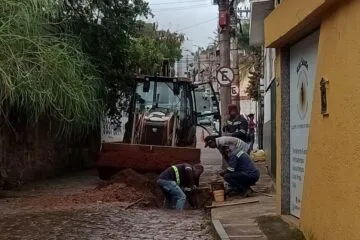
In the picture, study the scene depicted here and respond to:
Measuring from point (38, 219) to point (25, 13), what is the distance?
3.72 metres

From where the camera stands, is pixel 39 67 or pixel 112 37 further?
pixel 112 37

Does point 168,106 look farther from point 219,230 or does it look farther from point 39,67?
point 219,230

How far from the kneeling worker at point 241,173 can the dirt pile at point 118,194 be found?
1.87 metres

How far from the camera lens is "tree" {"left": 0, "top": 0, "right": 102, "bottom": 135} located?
1109 cm

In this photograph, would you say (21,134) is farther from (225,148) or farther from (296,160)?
(296,160)

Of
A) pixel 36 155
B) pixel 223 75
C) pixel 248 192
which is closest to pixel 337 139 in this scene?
pixel 248 192

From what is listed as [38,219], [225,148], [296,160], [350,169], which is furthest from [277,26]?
[38,219]

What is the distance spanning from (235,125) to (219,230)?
721 cm

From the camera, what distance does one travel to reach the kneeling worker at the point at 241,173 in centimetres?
1191

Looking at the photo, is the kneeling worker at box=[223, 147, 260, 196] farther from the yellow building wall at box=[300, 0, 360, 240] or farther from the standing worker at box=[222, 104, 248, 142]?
the yellow building wall at box=[300, 0, 360, 240]

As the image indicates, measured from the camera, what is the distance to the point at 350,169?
5602 millimetres

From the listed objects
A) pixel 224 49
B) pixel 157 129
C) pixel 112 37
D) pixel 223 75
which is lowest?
pixel 157 129

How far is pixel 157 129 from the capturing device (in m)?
16.2

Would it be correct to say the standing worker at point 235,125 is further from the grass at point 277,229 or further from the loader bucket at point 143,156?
the grass at point 277,229
